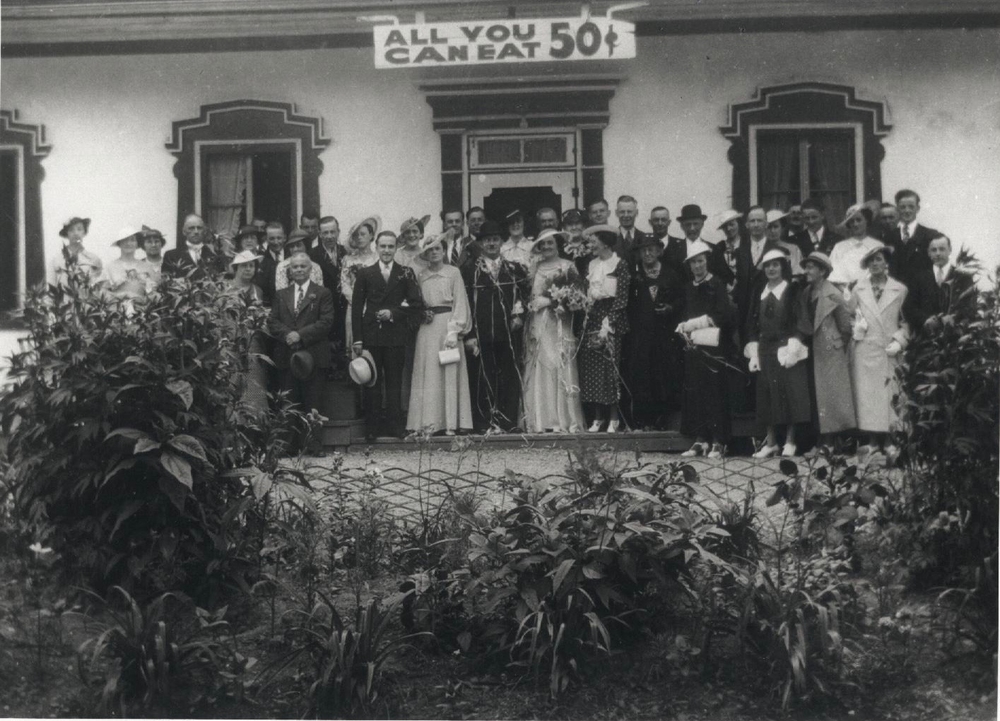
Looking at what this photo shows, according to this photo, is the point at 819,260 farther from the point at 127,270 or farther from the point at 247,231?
the point at 127,270

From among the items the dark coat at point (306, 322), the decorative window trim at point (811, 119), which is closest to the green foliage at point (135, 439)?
the dark coat at point (306, 322)

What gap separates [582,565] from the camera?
463cm

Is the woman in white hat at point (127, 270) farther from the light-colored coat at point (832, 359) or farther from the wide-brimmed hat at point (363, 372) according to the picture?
the light-colored coat at point (832, 359)

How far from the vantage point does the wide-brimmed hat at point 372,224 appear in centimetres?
598

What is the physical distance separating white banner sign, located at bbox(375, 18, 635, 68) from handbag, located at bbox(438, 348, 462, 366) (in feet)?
4.82

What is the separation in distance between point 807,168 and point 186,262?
3194 millimetres

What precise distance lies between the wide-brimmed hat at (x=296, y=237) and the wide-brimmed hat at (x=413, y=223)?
0.51 metres

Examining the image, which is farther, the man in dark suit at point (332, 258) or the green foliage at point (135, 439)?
the man in dark suit at point (332, 258)

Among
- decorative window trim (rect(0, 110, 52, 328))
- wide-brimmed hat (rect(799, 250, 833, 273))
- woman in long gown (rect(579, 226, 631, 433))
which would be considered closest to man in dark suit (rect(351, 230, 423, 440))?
woman in long gown (rect(579, 226, 631, 433))

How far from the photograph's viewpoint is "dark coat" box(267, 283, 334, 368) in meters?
5.89

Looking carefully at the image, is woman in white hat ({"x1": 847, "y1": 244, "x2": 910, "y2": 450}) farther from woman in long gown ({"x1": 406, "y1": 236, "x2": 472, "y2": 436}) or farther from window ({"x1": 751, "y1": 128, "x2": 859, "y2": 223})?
woman in long gown ({"x1": 406, "y1": 236, "x2": 472, "y2": 436})

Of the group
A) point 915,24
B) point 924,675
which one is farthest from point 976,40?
point 924,675

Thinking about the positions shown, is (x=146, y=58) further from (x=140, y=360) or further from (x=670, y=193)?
(x=670, y=193)

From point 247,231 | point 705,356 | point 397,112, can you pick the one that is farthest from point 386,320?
point 705,356
